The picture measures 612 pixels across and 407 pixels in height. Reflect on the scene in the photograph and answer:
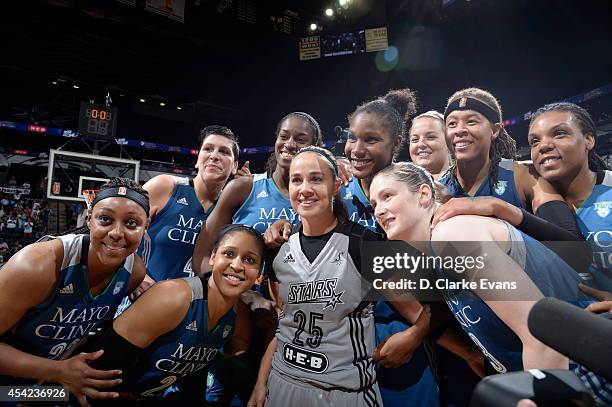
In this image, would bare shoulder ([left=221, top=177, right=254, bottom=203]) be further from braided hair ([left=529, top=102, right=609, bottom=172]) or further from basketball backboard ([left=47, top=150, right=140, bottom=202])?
basketball backboard ([left=47, top=150, right=140, bottom=202])

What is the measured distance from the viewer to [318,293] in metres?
1.98

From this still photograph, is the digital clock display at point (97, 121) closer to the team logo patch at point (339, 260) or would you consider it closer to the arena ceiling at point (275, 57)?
the arena ceiling at point (275, 57)

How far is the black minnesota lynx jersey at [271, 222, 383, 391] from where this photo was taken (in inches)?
74.9

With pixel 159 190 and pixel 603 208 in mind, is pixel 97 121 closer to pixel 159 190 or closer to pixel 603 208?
pixel 159 190

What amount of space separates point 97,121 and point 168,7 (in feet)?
11.0

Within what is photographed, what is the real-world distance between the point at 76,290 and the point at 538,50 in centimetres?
1150

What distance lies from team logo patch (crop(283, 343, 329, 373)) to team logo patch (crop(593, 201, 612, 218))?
1.71 metres

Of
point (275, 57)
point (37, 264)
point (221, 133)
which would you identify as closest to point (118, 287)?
point (37, 264)

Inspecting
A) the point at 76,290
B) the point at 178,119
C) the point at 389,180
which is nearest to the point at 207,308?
the point at 76,290

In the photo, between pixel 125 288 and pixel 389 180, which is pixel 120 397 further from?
pixel 389 180

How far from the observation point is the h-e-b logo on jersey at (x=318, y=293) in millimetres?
1957

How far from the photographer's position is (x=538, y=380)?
0.53 m

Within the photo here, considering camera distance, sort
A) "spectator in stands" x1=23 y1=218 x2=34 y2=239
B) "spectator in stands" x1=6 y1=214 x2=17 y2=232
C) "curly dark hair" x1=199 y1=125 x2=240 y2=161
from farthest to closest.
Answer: "spectator in stands" x1=6 y1=214 x2=17 y2=232 → "spectator in stands" x1=23 y1=218 x2=34 y2=239 → "curly dark hair" x1=199 y1=125 x2=240 y2=161

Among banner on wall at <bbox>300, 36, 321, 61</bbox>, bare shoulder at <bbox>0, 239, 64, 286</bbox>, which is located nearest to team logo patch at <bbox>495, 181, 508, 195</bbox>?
bare shoulder at <bbox>0, 239, 64, 286</bbox>
